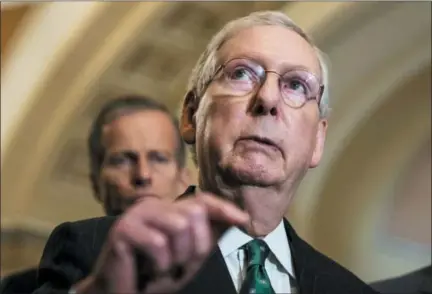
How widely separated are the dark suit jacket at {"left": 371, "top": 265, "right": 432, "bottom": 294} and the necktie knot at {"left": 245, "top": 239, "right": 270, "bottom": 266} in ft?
1.35

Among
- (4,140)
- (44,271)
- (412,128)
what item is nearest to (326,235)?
(412,128)

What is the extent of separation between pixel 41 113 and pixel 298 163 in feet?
5.78

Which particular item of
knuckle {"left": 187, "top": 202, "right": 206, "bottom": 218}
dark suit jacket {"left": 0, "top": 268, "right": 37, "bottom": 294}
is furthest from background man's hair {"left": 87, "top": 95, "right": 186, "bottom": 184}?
knuckle {"left": 187, "top": 202, "right": 206, "bottom": 218}

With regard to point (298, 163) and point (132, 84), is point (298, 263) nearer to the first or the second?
point (298, 163)

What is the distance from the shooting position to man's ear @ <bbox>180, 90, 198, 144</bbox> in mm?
918

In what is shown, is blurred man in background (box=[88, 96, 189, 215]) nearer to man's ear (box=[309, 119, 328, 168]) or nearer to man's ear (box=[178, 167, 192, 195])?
man's ear (box=[178, 167, 192, 195])

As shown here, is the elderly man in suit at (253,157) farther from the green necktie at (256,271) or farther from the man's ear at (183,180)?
the man's ear at (183,180)

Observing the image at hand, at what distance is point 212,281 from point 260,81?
215 mm

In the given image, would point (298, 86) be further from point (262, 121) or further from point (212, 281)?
point (212, 281)

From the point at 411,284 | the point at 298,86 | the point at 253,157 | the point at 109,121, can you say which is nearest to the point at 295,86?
the point at 298,86

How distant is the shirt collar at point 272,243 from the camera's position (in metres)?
0.79

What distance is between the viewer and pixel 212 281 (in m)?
0.74

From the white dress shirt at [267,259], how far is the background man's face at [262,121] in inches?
2.4

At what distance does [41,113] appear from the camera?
2.46 meters
